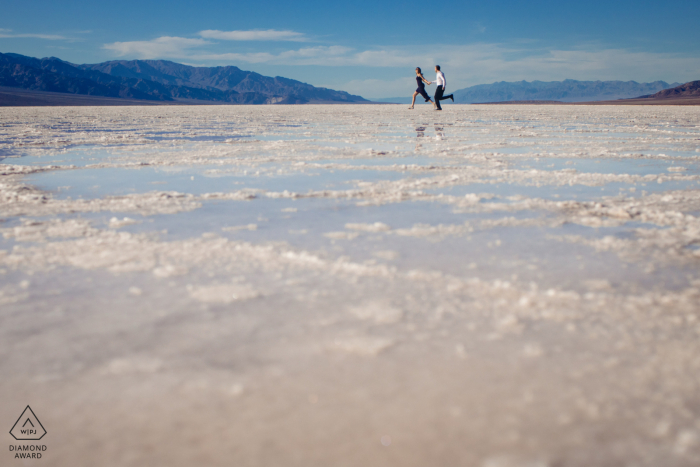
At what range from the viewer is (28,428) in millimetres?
923

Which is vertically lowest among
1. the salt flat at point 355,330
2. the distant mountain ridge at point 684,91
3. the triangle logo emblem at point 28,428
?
the triangle logo emblem at point 28,428

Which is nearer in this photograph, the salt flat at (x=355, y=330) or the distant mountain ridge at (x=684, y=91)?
the salt flat at (x=355, y=330)

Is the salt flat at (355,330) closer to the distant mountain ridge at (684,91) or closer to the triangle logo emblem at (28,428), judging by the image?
the triangle logo emblem at (28,428)

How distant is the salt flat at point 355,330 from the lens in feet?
2.86

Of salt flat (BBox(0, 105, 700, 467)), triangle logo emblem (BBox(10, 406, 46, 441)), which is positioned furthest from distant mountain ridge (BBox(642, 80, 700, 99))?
triangle logo emblem (BBox(10, 406, 46, 441))

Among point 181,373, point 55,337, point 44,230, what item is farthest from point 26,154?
point 181,373

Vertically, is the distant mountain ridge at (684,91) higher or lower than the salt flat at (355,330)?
higher

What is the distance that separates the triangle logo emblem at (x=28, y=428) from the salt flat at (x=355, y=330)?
0.06 ft

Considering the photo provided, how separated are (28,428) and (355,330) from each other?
70cm

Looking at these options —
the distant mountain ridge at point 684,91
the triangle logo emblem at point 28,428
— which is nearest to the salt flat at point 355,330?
the triangle logo emblem at point 28,428

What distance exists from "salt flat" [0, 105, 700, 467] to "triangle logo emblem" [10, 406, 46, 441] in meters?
0.02

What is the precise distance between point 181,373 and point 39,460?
0.29m

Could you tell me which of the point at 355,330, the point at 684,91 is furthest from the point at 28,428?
the point at 684,91

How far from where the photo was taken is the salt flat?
0.87 meters
